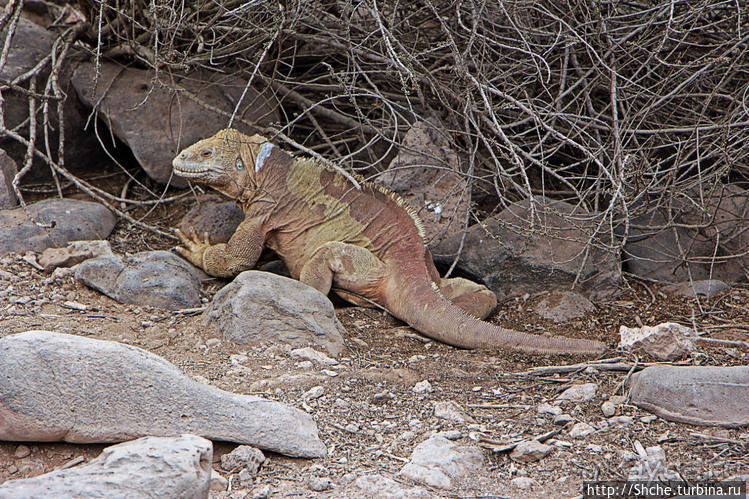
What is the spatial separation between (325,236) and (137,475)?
331 centimetres

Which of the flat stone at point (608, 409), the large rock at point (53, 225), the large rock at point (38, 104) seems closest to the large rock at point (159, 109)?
the large rock at point (38, 104)

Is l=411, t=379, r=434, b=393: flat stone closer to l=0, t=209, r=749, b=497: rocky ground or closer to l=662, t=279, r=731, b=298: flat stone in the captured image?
l=0, t=209, r=749, b=497: rocky ground

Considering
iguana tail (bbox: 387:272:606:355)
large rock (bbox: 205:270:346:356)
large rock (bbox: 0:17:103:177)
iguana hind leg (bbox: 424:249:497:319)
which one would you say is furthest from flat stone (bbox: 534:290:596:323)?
large rock (bbox: 0:17:103:177)

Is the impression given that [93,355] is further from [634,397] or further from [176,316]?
[634,397]

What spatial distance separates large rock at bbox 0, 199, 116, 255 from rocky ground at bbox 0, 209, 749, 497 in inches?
7.7

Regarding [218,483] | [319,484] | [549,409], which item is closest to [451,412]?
[549,409]

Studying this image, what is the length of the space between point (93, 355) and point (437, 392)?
1.72 m

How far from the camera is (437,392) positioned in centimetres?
390

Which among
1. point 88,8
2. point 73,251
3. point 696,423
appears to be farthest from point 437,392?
point 88,8

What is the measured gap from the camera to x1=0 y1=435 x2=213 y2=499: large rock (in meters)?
2.38

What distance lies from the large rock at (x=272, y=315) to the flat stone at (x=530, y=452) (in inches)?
58.7

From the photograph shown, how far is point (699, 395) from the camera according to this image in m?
3.35

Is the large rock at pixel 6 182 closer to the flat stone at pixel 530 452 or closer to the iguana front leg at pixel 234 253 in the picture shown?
the iguana front leg at pixel 234 253

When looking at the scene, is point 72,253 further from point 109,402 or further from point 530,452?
point 530,452
